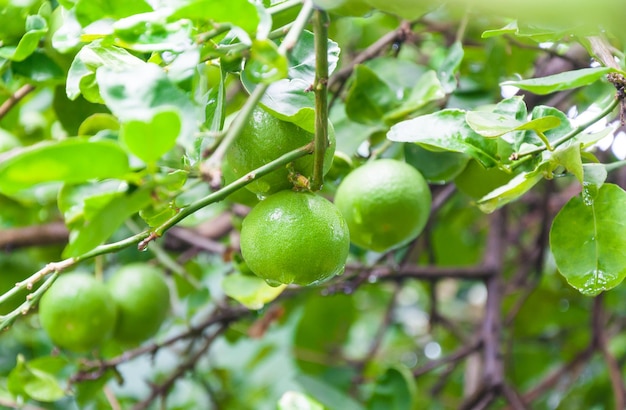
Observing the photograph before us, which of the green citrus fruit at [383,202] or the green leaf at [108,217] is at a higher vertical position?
the green leaf at [108,217]

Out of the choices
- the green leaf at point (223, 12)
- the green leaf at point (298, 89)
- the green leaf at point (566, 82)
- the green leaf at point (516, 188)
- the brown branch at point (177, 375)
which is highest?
the green leaf at point (223, 12)

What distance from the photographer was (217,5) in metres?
0.53

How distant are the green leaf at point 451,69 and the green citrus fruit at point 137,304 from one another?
2.17 ft

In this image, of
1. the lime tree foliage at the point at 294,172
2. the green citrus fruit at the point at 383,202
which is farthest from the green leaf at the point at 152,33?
the green citrus fruit at the point at 383,202

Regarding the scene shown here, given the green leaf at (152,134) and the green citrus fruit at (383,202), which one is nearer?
the green leaf at (152,134)

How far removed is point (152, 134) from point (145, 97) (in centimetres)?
5

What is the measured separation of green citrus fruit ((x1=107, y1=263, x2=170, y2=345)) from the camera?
1.29 metres

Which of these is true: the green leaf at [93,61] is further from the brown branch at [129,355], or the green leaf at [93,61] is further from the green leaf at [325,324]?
the green leaf at [325,324]

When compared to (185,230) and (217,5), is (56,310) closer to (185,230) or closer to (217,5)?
(185,230)

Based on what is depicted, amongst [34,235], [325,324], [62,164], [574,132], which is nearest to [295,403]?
[574,132]

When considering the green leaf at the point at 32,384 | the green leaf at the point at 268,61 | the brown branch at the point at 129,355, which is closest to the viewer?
the green leaf at the point at 268,61

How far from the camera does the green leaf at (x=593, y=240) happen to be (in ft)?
2.38

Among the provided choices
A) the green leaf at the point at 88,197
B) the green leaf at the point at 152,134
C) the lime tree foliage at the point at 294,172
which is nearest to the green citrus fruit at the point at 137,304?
the lime tree foliage at the point at 294,172

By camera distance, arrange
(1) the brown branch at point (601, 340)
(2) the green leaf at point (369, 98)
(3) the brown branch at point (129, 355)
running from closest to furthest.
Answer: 1. (2) the green leaf at point (369, 98)
2. (3) the brown branch at point (129, 355)
3. (1) the brown branch at point (601, 340)
